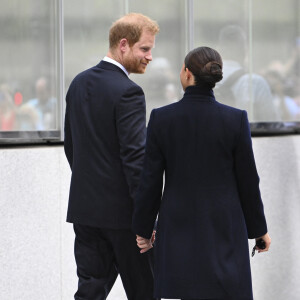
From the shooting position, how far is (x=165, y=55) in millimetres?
6852

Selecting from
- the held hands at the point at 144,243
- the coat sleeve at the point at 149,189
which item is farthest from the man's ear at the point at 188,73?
the held hands at the point at 144,243

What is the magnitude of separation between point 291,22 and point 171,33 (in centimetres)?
141

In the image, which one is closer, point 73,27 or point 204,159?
point 204,159

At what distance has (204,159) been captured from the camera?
4.09 meters

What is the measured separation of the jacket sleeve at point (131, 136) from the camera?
426cm

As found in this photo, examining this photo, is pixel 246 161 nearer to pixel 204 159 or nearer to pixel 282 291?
pixel 204 159

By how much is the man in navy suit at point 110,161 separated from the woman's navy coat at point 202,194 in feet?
0.63

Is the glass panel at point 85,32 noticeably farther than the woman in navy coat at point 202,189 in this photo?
Yes

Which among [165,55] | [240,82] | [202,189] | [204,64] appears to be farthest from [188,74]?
[240,82]

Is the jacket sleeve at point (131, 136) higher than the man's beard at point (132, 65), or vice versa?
the man's beard at point (132, 65)

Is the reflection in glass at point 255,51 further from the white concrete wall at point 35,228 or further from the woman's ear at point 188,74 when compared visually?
the woman's ear at point 188,74

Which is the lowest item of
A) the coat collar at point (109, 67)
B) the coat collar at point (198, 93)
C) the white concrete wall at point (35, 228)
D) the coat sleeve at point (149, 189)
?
the white concrete wall at point (35, 228)

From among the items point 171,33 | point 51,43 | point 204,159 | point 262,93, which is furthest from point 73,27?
point 204,159

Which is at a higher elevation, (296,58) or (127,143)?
(296,58)
